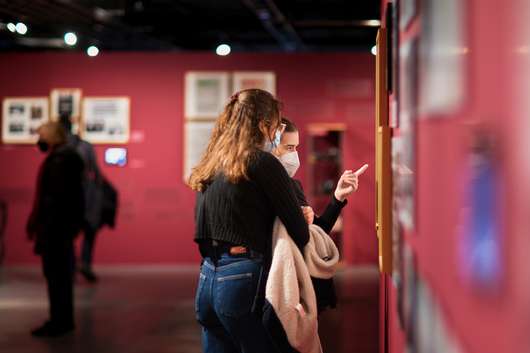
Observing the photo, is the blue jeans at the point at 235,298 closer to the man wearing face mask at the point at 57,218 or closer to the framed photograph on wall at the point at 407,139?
the framed photograph on wall at the point at 407,139

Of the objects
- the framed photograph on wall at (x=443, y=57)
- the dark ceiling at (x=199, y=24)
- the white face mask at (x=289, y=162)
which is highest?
the dark ceiling at (x=199, y=24)

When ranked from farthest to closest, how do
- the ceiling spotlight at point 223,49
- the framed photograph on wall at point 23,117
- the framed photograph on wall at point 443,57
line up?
the framed photograph on wall at point 23,117 → the ceiling spotlight at point 223,49 → the framed photograph on wall at point 443,57

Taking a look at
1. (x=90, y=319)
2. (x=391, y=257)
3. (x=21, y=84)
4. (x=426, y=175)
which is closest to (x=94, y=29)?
(x=21, y=84)

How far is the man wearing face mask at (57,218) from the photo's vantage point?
235 inches

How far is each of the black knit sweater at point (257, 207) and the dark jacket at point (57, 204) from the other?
343 cm

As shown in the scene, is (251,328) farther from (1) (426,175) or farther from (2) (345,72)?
(2) (345,72)

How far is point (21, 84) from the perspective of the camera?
33.2 feet

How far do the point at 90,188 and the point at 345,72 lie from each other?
3.28 meters

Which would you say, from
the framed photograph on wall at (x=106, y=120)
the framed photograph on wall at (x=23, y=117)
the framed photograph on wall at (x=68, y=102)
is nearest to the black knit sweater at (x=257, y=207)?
the framed photograph on wall at (x=106, y=120)

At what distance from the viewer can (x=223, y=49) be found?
9.77 meters

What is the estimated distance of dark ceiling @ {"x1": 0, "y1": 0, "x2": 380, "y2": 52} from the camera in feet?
32.5

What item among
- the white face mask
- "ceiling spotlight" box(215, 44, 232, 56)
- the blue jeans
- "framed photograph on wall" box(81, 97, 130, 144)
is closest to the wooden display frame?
the white face mask

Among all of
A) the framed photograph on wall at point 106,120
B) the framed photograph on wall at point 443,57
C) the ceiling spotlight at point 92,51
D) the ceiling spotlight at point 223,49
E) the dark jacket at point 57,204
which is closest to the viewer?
the framed photograph on wall at point 443,57

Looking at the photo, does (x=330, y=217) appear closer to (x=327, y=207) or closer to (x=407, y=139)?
(x=327, y=207)
